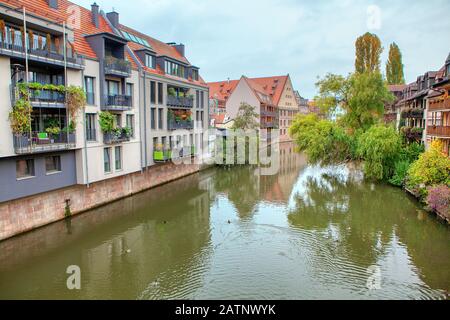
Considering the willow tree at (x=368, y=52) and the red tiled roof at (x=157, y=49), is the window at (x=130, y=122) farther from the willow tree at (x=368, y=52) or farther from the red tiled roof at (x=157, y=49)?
the willow tree at (x=368, y=52)

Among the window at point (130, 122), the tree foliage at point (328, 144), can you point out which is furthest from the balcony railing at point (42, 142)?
the tree foliage at point (328, 144)

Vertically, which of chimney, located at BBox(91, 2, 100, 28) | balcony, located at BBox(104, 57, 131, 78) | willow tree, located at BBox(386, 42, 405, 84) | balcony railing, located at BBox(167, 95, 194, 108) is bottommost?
balcony railing, located at BBox(167, 95, 194, 108)

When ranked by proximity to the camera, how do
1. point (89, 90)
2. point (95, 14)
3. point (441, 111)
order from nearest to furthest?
1. point (89, 90)
2. point (95, 14)
3. point (441, 111)

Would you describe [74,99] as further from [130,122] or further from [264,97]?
[264,97]

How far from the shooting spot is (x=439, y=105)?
27422 millimetres

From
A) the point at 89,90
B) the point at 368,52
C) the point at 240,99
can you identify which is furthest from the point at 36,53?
the point at 240,99

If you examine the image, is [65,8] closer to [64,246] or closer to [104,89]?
[104,89]

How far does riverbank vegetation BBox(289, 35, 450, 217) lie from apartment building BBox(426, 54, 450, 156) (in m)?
1.90

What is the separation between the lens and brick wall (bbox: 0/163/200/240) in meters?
15.6

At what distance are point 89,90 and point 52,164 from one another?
487cm

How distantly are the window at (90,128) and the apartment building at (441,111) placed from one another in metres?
23.4

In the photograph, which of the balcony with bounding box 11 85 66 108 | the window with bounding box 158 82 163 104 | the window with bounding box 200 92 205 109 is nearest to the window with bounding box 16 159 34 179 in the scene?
the balcony with bounding box 11 85 66 108

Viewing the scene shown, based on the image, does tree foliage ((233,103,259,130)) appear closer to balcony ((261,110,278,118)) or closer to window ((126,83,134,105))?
balcony ((261,110,278,118))
